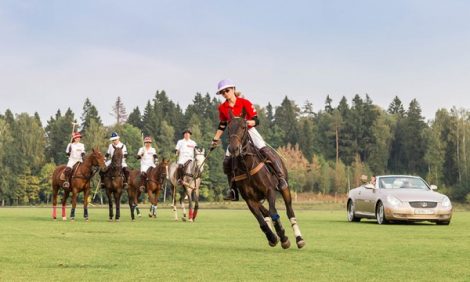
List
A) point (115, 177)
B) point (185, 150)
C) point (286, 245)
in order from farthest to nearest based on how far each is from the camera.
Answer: point (185, 150)
point (115, 177)
point (286, 245)

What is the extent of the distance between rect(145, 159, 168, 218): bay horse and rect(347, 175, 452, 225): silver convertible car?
321 inches

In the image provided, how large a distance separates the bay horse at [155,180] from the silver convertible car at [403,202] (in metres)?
8.15

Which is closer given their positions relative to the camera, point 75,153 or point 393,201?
point 393,201

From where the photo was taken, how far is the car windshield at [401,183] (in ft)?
87.9

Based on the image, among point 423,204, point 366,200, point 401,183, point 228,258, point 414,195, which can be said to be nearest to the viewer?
point 228,258

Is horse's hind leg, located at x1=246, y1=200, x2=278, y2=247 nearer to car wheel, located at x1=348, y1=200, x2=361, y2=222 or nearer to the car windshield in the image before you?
the car windshield

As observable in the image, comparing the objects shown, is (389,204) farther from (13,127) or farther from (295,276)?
(13,127)

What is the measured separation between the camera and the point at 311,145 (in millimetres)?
189375

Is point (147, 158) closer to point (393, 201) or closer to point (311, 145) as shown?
point (393, 201)

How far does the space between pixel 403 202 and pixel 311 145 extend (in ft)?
540

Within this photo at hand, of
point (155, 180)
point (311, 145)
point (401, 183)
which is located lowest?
point (401, 183)

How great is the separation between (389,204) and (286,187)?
11173 mm

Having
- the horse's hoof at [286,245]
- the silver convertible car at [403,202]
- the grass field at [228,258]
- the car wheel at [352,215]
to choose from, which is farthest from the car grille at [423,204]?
the horse's hoof at [286,245]

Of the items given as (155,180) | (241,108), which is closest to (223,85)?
(241,108)
